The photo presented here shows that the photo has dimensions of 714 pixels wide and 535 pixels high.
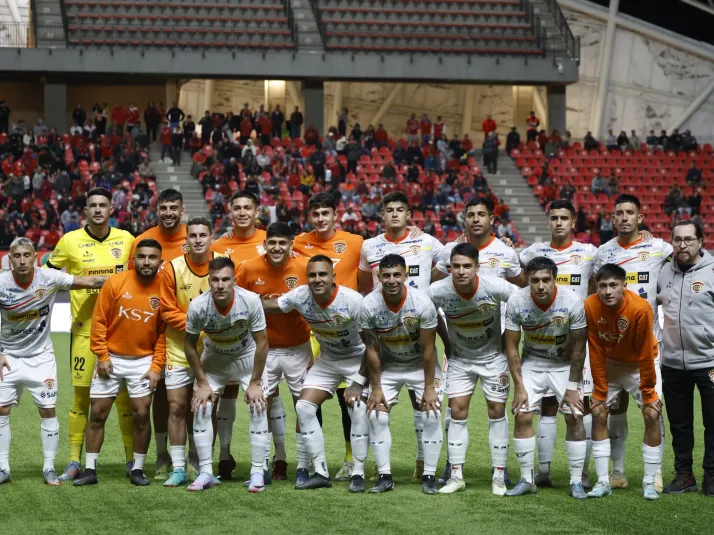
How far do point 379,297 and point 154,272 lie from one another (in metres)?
1.75

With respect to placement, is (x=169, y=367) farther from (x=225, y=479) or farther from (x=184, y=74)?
(x=184, y=74)

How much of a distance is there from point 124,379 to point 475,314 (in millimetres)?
2716

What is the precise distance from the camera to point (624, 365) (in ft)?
25.3

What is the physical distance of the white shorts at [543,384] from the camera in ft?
25.2

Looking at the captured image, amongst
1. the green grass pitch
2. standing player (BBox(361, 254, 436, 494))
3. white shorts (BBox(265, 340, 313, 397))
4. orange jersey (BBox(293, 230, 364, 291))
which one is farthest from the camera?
orange jersey (BBox(293, 230, 364, 291))

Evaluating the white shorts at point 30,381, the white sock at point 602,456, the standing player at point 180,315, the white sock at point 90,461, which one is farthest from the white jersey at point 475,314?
the white shorts at point 30,381

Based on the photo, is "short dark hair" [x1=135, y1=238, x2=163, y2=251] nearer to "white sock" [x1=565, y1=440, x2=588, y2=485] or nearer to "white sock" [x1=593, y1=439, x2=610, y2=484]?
"white sock" [x1=565, y1=440, x2=588, y2=485]

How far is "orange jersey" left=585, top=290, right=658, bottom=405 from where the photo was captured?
747 cm

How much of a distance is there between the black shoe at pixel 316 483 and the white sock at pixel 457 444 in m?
0.94

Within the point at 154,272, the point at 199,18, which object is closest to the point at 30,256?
the point at 154,272

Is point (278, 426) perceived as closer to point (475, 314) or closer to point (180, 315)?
point (180, 315)

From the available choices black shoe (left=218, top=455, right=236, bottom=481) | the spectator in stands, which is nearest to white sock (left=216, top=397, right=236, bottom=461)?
black shoe (left=218, top=455, right=236, bottom=481)

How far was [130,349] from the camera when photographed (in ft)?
26.3

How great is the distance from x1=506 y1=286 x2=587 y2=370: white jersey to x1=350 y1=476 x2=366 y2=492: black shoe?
149 centimetres
